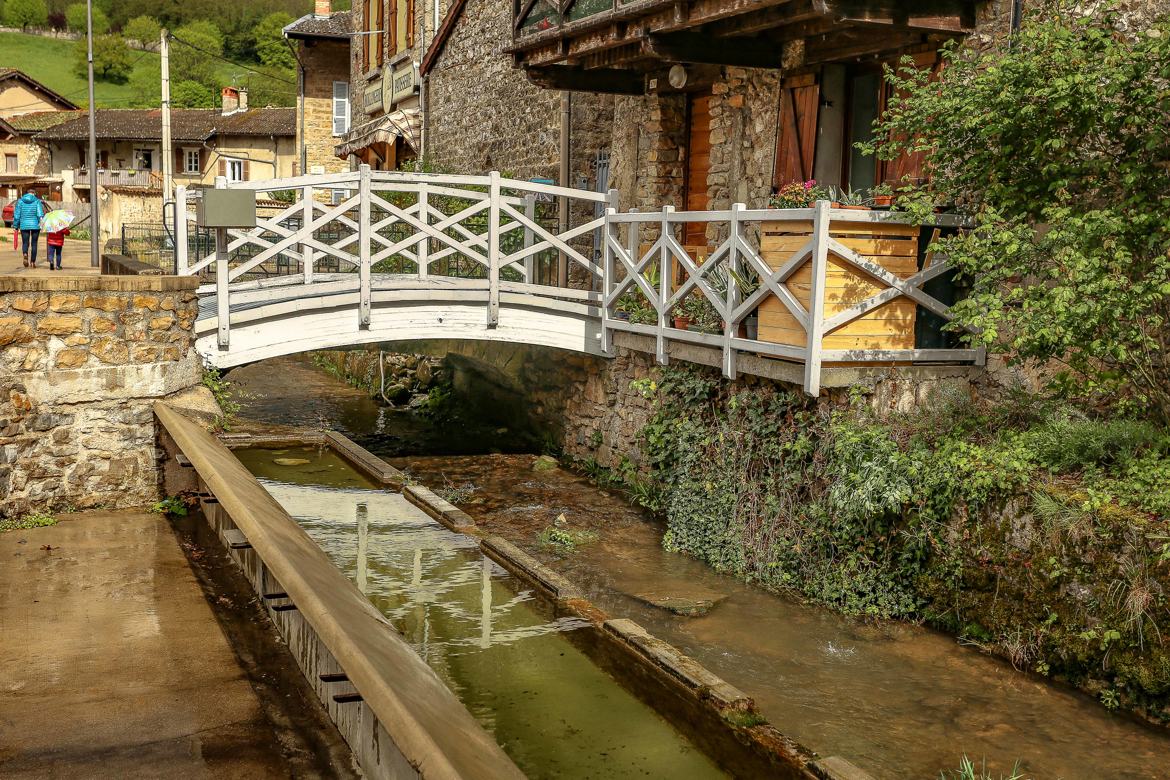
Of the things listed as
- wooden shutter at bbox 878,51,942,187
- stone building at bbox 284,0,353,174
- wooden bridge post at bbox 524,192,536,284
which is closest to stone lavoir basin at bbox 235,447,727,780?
wooden bridge post at bbox 524,192,536,284

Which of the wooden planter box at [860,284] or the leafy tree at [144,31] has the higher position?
the leafy tree at [144,31]

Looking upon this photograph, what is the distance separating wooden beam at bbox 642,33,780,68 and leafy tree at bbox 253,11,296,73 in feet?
230

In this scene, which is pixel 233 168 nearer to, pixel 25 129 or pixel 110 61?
pixel 25 129

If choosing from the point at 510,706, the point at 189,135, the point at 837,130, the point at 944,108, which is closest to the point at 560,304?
the point at 837,130

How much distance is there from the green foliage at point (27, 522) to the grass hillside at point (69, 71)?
227 ft

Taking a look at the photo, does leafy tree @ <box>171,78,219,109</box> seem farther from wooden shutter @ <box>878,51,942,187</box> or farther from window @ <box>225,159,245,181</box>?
wooden shutter @ <box>878,51,942,187</box>

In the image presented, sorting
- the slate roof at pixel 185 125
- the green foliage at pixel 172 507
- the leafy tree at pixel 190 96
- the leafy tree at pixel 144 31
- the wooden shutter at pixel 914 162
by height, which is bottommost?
the green foliage at pixel 172 507

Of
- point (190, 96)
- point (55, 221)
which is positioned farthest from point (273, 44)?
point (55, 221)

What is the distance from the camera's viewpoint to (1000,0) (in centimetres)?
746

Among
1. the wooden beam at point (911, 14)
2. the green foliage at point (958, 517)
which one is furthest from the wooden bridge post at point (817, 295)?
the wooden beam at point (911, 14)

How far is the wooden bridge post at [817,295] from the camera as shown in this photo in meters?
7.00

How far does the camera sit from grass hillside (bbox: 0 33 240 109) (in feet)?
Answer: 238

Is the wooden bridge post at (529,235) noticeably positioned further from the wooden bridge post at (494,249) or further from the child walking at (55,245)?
the child walking at (55,245)

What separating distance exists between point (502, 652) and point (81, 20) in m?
92.0
